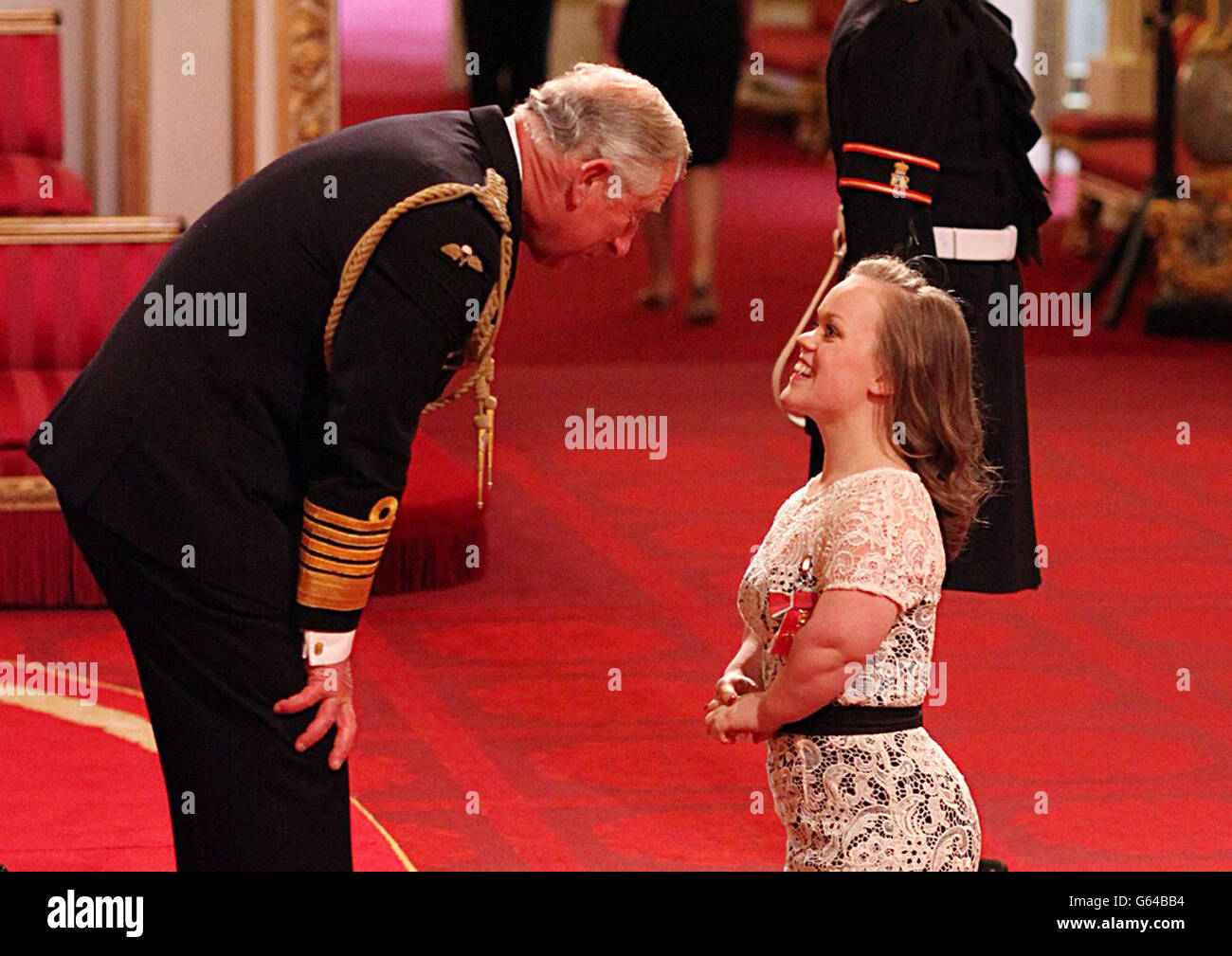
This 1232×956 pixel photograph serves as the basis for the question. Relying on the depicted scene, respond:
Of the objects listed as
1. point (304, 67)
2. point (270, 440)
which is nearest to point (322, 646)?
point (270, 440)

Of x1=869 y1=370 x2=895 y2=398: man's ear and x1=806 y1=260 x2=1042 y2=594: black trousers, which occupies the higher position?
x1=869 y1=370 x2=895 y2=398: man's ear

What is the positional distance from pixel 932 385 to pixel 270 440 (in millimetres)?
840

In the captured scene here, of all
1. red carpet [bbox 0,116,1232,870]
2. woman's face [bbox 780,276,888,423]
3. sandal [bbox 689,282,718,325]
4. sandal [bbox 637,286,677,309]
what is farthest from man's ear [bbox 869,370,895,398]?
sandal [bbox 637,286,677,309]

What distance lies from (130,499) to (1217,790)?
2.45m

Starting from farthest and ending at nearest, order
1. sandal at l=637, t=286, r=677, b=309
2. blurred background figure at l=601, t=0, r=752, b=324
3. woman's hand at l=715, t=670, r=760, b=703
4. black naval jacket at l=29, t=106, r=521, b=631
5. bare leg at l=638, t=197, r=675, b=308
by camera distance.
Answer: sandal at l=637, t=286, r=677, b=309 → bare leg at l=638, t=197, r=675, b=308 → blurred background figure at l=601, t=0, r=752, b=324 → woman's hand at l=715, t=670, r=760, b=703 → black naval jacket at l=29, t=106, r=521, b=631

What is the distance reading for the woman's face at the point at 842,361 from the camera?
9.19 feet

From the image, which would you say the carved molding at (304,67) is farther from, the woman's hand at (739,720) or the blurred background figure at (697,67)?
the woman's hand at (739,720)

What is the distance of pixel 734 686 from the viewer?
2.87 metres

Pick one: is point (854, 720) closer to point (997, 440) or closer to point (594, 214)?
point (594, 214)

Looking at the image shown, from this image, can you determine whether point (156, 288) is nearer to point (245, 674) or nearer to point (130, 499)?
point (130, 499)

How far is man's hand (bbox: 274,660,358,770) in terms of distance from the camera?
→ 8.88 feet

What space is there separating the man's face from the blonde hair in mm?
327

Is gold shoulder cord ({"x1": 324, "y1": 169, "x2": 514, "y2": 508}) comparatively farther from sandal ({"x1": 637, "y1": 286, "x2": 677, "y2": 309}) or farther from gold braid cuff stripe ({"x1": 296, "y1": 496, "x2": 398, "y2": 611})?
sandal ({"x1": 637, "y1": 286, "x2": 677, "y2": 309})
